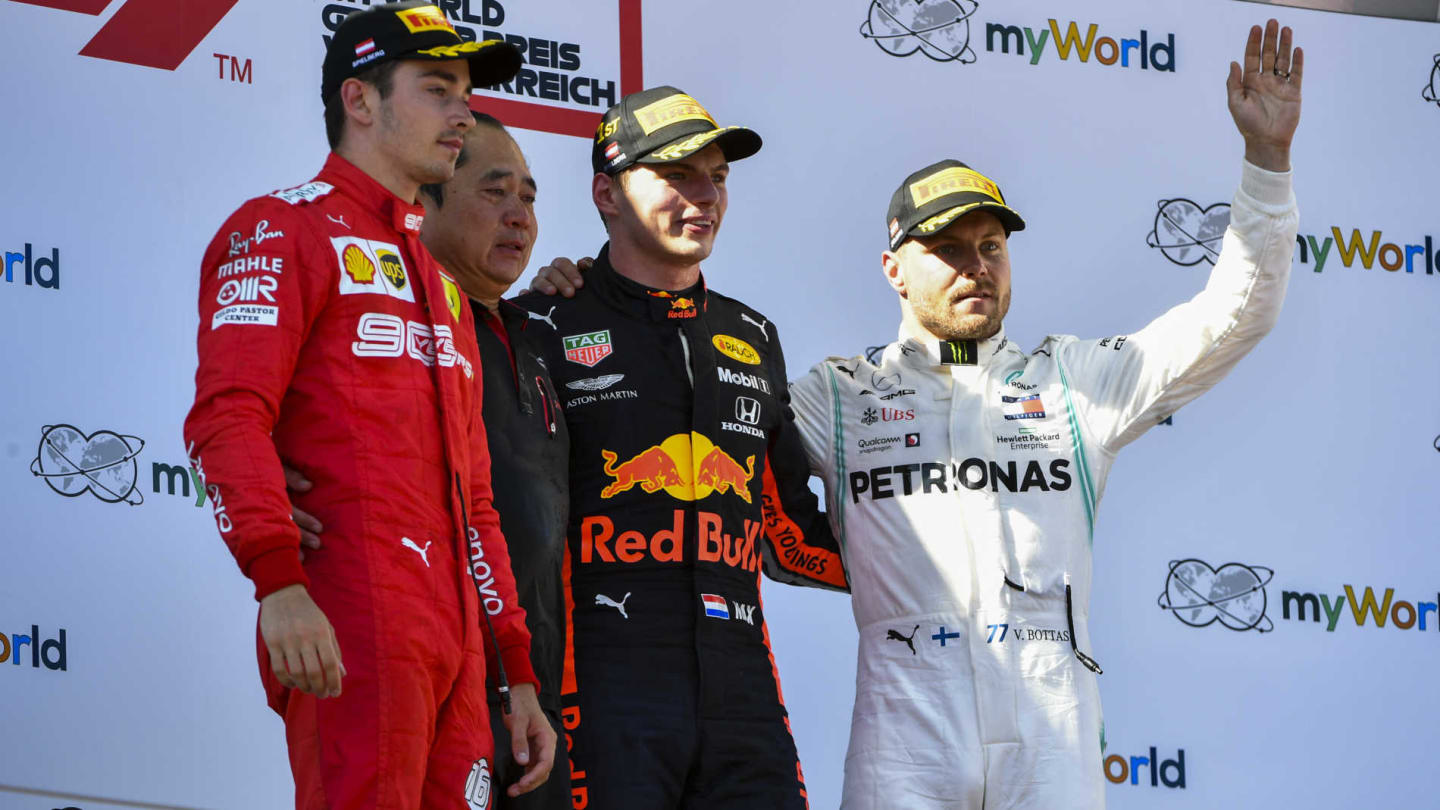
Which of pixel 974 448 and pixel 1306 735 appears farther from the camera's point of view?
pixel 1306 735

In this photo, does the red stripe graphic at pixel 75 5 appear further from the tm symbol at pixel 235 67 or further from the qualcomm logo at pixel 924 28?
the qualcomm logo at pixel 924 28

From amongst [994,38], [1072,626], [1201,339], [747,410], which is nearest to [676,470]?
[747,410]

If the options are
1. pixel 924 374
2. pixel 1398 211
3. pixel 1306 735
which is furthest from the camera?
pixel 1398 211

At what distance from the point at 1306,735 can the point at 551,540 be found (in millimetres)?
2311

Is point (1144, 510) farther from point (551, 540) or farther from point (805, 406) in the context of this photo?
point (551, 540)

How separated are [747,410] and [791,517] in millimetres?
294

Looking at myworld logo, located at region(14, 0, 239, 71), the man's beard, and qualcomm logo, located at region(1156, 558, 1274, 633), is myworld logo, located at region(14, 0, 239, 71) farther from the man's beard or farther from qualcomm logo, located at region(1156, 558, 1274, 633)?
qualcomm logo, located at region(1156, 558, 1274, 633)

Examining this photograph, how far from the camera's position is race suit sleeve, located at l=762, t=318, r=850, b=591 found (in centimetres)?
308

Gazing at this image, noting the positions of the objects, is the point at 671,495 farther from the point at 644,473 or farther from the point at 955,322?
the point at 955,322

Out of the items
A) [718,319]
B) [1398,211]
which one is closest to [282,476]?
[718,319]

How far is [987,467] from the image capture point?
3109 mm

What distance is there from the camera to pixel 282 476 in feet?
6.35

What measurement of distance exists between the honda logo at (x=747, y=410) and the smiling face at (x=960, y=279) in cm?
46

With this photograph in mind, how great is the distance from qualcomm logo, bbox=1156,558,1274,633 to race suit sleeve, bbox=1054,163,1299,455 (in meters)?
1.00
